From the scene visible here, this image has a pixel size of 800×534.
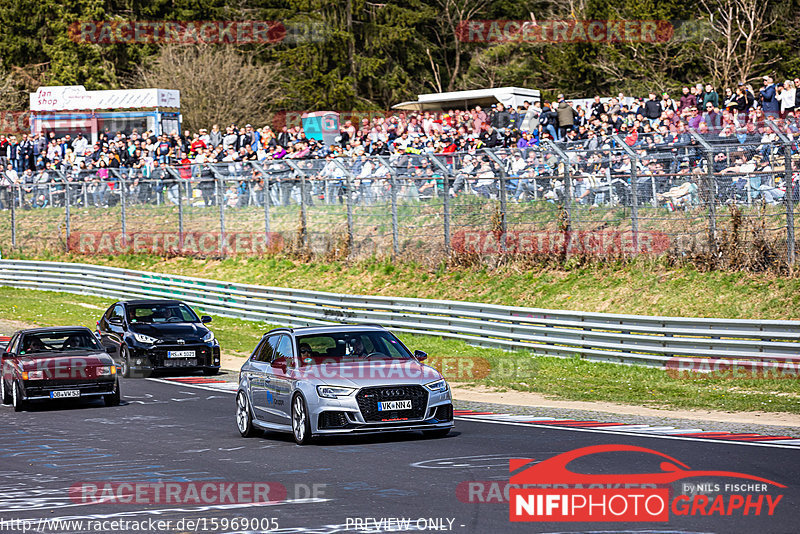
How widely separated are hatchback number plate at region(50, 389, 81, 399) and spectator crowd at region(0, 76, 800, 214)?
11604 mm

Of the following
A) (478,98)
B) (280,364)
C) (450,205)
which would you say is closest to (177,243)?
(478,98)

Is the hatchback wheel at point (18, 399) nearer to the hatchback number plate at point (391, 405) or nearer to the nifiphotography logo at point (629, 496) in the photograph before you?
the hatchback number plate at point (391, 405)

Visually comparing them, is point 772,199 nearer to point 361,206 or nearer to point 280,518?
point 361,206

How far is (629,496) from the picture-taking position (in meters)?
9.61

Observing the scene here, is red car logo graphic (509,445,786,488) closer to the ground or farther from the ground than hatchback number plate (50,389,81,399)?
farther from the ground

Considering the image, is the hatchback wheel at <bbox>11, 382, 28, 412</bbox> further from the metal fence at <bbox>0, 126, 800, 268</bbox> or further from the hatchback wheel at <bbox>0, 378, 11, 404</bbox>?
the metal fence at <bbox>0, 126, 800, 268</bbox>

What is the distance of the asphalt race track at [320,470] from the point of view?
8984 millimetres

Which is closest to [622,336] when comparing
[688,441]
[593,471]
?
[688,441]

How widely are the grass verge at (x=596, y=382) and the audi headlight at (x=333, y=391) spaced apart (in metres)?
5.81

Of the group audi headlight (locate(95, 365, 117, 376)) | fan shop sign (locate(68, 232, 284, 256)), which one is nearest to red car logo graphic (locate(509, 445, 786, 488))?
audi headlight (locate(95, 365, 117, 376))

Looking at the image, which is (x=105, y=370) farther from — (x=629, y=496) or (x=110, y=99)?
(x=110, y=99)
